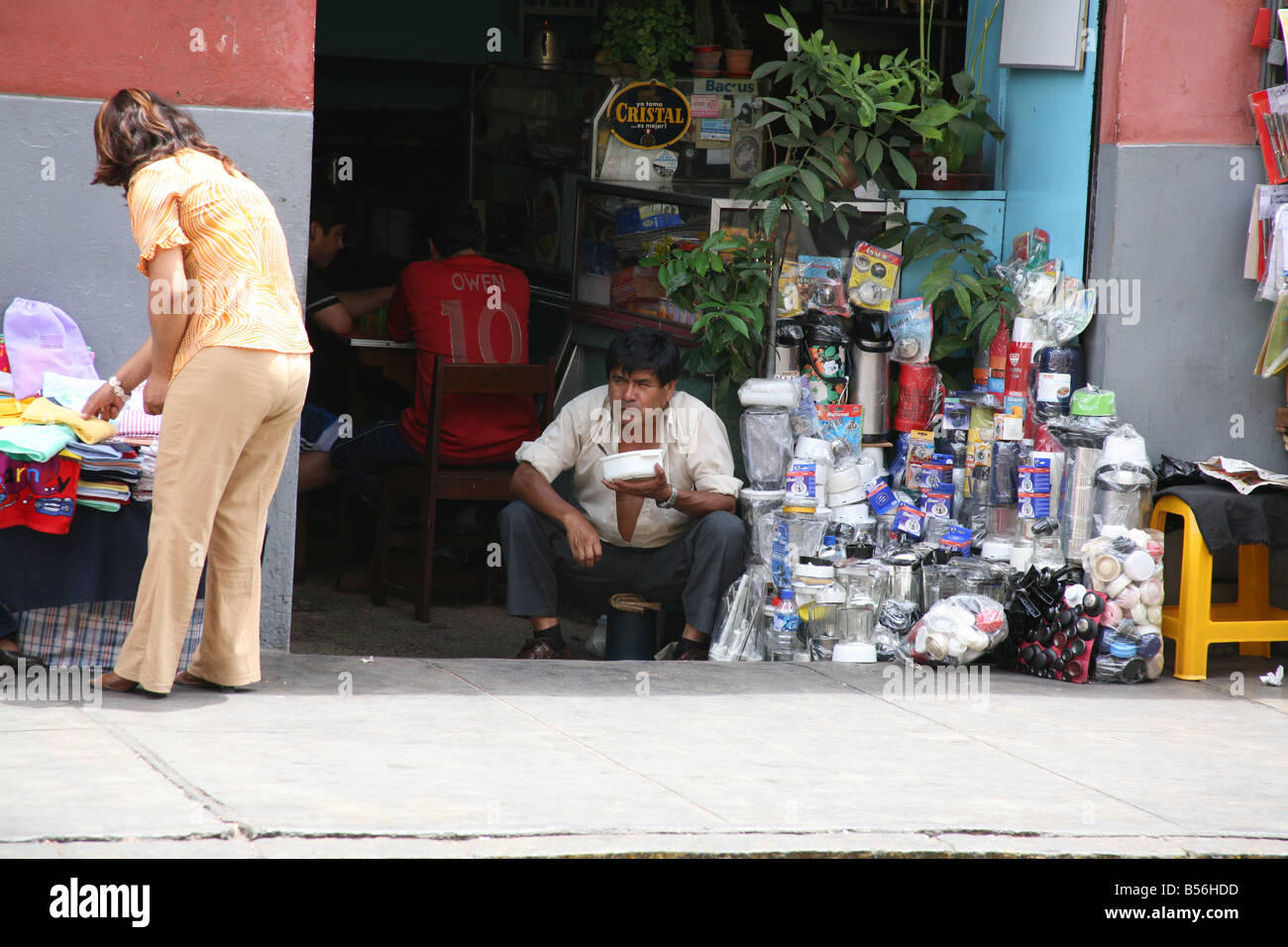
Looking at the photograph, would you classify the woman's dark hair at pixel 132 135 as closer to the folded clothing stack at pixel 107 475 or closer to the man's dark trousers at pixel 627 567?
the folded clothing stack at pixel 107 475

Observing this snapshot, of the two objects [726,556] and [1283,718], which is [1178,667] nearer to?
[1283,718]

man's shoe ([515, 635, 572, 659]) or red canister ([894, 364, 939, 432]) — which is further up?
red canister ([894, 364, 939, 432])

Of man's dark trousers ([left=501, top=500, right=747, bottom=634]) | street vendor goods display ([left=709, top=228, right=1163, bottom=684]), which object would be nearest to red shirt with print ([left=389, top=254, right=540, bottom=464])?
man's dark trousers ([left=501, top=500, right=747, bottom=634])

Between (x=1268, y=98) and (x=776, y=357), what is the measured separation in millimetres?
2013

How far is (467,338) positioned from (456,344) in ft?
0.18

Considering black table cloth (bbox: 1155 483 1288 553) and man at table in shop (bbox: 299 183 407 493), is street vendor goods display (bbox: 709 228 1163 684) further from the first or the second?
man at table in shop (bbox: 299 183 407 493)

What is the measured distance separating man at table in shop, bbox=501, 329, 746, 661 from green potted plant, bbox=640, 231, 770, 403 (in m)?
0.20

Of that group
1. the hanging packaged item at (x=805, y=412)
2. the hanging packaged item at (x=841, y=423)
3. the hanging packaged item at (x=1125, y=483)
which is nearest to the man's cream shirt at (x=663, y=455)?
the hanging packaged item at (x=805, y=412)

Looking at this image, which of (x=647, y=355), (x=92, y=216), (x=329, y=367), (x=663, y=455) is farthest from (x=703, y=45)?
(x=92, y=216)

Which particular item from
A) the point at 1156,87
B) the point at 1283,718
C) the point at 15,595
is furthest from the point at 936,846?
the point at 1156,87

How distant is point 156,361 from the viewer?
4281mm

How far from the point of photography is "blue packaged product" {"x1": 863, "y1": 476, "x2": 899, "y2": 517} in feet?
18.9

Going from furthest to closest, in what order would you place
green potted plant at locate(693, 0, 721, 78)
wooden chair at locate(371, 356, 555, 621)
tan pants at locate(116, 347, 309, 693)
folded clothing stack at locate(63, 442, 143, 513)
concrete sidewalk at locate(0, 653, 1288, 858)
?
green potted plant at locate(693, 0, 721, 78), wooden chair at locate(371, 356, 555, 621), folded clothing stack at locate(63, 442, 143, 513), tan pants at locate(116, 347, 309, 693), concrete sidewalk at locate(0, 653, 1288, 858)

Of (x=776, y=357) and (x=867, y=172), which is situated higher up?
(x=867, y=172)
